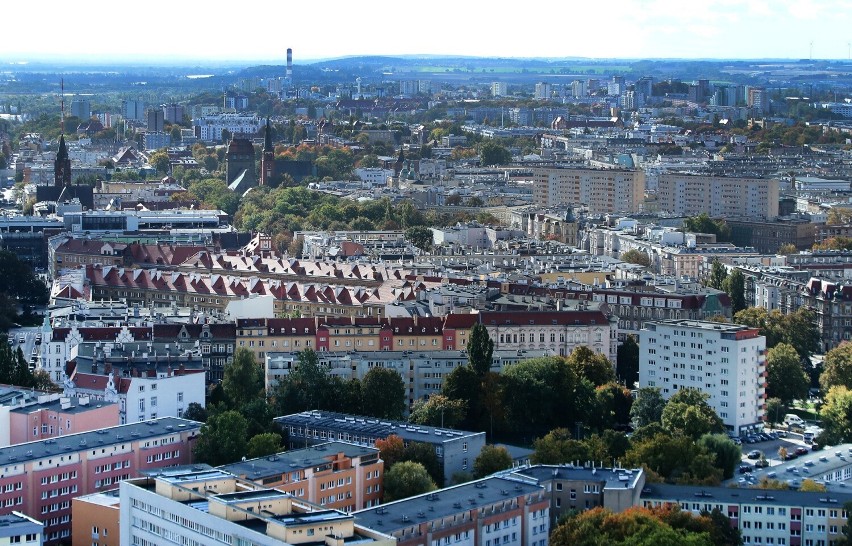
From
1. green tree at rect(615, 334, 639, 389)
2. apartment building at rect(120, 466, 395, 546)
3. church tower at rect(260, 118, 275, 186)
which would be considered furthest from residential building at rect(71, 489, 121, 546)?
church tower at rect(260, 118, 275, 186)

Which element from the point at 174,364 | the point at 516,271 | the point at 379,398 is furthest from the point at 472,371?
the point at 516,271

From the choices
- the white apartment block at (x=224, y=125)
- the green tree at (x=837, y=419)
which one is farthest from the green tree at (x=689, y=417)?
the white apartment block at (x=224, y=125)

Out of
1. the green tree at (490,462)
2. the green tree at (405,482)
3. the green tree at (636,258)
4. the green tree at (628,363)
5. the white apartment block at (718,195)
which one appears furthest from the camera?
the white apartment block at (718,195)

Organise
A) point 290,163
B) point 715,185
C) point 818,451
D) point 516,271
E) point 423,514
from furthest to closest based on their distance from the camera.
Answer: point 290,163, point 715,185, point 516,271, point 818,451, point 423,514

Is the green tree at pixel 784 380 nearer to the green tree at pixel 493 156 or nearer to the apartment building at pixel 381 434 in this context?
the apartment building at pixel 381 434

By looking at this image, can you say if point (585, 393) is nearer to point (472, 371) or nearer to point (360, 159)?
point (472, 371)

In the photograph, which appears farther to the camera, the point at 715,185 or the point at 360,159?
the point at 360,159

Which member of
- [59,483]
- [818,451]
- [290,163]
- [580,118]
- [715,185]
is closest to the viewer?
[59,483]
